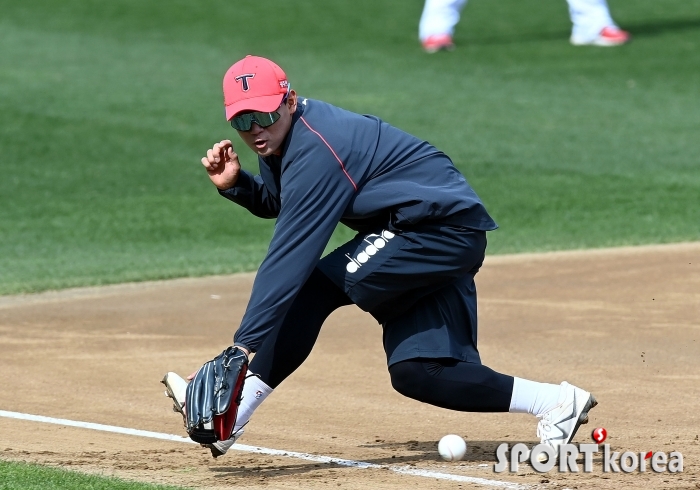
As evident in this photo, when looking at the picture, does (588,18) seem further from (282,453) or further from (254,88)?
(254,88)

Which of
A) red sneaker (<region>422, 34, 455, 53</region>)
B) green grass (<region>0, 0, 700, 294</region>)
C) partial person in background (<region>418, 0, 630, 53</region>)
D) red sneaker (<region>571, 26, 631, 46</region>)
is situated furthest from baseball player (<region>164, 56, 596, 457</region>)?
red sneaker (<region>571, 26, 631, 46</region>)

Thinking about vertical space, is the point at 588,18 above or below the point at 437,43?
above

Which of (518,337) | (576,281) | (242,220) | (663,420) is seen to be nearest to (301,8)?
(242,220)

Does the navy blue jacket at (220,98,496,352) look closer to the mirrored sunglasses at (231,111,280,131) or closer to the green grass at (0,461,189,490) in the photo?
the mirrored sunglasses at (231,111,280,131)

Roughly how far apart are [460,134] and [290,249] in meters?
12.1

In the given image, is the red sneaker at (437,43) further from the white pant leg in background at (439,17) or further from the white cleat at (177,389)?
the white cleat at (177,389)

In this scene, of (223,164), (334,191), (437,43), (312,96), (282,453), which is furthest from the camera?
(437,43)

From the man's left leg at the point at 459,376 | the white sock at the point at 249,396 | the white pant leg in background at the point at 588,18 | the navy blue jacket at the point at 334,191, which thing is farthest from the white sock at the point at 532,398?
the white pant leg in background at the point at 588,18

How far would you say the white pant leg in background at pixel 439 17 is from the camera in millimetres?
21406

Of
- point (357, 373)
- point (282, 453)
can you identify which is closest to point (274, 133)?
point (282, 453)

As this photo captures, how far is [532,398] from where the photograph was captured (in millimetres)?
5168

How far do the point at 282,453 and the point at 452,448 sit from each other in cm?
78

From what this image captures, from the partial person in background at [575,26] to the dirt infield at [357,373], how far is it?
1155 cm

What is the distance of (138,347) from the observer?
7844 millimetres
